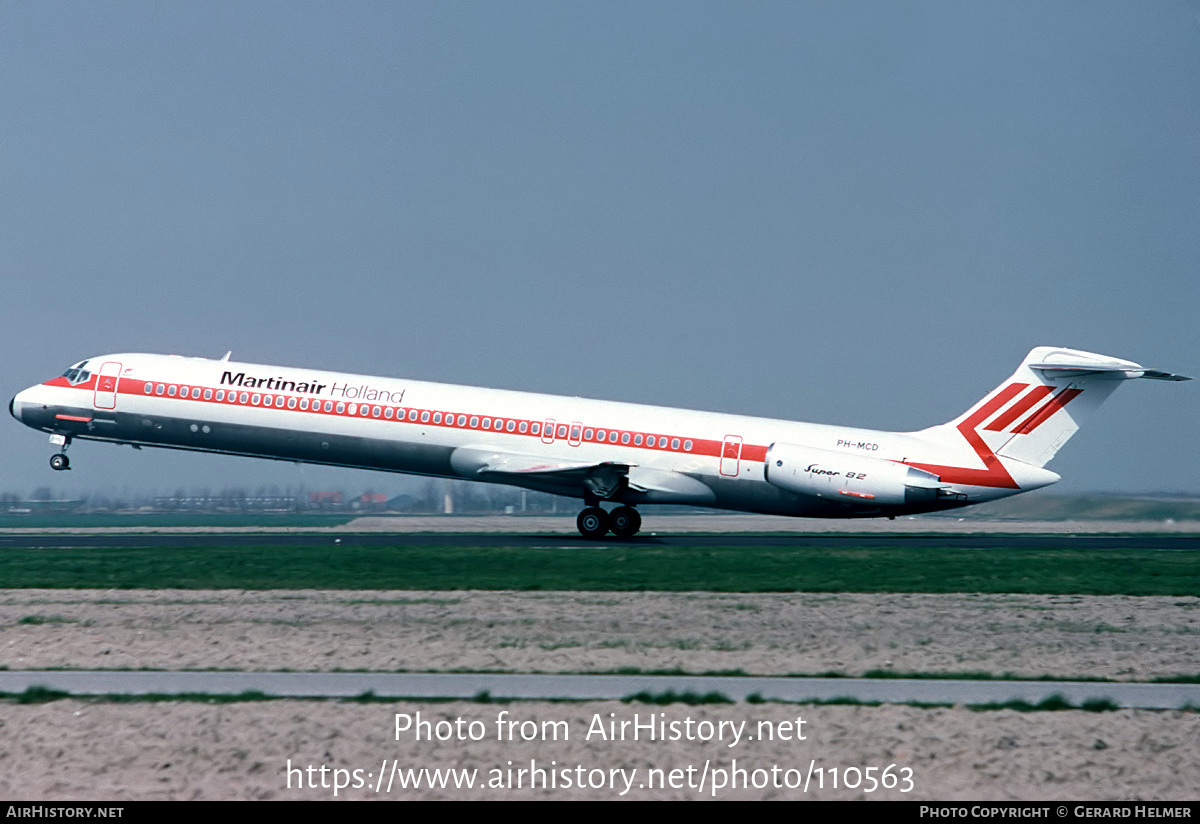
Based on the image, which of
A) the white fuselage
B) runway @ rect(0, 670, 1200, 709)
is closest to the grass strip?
the white fuselage

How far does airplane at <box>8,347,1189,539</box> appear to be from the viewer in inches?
1395

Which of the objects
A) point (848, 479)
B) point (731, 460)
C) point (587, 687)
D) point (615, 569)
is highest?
point (731, 460)

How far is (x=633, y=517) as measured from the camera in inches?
1459

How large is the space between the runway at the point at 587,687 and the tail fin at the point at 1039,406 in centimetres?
2210

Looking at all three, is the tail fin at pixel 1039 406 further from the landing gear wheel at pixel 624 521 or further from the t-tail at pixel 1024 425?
Answer: the landing gear wheel at pixel 624 521

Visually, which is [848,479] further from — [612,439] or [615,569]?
[615,569]

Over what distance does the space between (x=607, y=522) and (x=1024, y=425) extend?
1210 centimetres

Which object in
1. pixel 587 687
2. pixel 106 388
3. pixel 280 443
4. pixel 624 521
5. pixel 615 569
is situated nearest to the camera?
pixel 587 687

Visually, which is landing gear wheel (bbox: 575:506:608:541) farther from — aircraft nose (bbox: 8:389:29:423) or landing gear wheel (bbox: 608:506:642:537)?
aircraft nose (bbox: 8:389:29:423)

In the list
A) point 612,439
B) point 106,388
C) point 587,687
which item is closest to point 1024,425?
point 612,439

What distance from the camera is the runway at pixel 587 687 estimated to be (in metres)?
12.9

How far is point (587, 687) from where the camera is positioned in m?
13.4

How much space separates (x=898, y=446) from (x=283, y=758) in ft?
90.8

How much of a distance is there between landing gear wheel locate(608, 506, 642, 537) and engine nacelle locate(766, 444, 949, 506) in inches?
165
